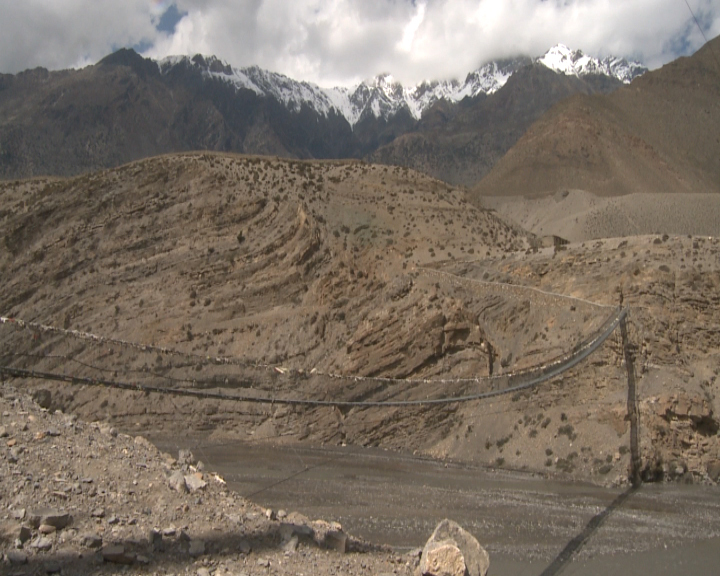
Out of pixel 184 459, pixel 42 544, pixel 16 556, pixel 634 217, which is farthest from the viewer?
pixel 634 217

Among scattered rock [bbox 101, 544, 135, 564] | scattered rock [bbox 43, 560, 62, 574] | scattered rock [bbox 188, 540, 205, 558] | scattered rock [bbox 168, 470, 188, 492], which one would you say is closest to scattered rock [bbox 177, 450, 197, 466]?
scattered rock [bbox 168, 470, 188, 492]

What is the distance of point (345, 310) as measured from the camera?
86.6 feet

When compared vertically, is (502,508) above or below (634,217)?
below

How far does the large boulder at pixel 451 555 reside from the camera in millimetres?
6305

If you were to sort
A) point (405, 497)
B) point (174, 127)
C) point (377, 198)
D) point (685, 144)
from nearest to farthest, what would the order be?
1. point (405, 497)
2. point (377, 198)
3. point (685, 144)
4. point (174, 127)

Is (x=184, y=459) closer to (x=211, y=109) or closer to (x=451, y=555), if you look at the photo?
(x=451, y=555)

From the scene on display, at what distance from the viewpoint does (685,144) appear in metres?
64.1

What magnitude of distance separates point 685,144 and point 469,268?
1854 inches

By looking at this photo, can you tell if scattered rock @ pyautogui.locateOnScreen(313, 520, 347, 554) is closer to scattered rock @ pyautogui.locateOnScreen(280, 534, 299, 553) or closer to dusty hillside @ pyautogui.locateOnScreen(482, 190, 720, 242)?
scattered rock @ pyautogui.locateOnScreen(280, 534, 299, 553)

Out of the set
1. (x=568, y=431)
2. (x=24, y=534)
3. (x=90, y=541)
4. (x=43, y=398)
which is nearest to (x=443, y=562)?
(x=90, y=541)

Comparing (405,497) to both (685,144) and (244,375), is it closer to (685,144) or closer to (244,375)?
(244,375)

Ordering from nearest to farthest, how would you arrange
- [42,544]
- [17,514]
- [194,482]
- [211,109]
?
[42,544]
[17,514]
[194,482]
[211,109]

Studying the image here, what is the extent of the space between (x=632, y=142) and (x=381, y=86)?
5138 cm

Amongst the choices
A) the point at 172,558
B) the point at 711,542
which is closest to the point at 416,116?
the point at 711,542
